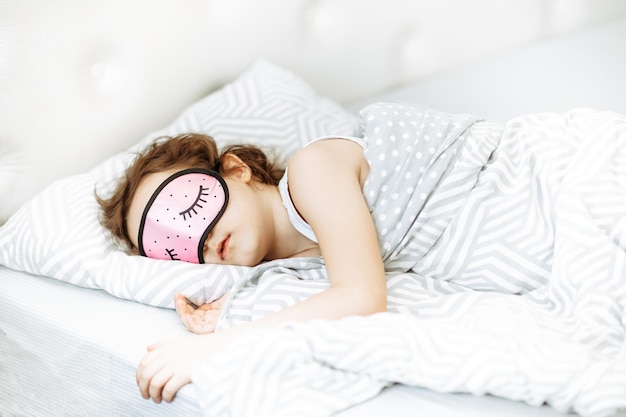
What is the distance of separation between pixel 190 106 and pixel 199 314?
59 cm

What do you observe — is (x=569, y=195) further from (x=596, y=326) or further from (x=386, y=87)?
(x=386, y=87)

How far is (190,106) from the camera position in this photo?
1.35 m

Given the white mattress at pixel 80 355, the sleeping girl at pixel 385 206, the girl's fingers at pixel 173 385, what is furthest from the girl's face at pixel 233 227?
the girl's fingers at pixel 173 385

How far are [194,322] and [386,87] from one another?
36.9 inches

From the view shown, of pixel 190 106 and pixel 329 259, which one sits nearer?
pixel 329 259

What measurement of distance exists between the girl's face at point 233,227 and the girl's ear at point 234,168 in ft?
0.15

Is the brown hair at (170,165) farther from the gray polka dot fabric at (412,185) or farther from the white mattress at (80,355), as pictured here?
the gray polka dot fabric at (412,185)

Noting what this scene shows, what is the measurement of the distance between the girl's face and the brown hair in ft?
0.08

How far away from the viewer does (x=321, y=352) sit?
0.68 m

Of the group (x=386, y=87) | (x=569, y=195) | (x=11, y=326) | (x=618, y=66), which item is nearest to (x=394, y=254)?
(x=569, y=195)

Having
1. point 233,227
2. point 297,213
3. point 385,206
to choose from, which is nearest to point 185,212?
point 233,227

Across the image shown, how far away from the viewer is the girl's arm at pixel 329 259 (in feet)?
2.51

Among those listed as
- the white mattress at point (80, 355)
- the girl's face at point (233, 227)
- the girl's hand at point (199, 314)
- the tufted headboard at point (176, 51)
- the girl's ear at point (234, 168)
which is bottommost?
the white mattress at point (80, 355)

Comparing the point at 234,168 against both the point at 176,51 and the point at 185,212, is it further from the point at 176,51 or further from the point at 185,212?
the point at 176,51
